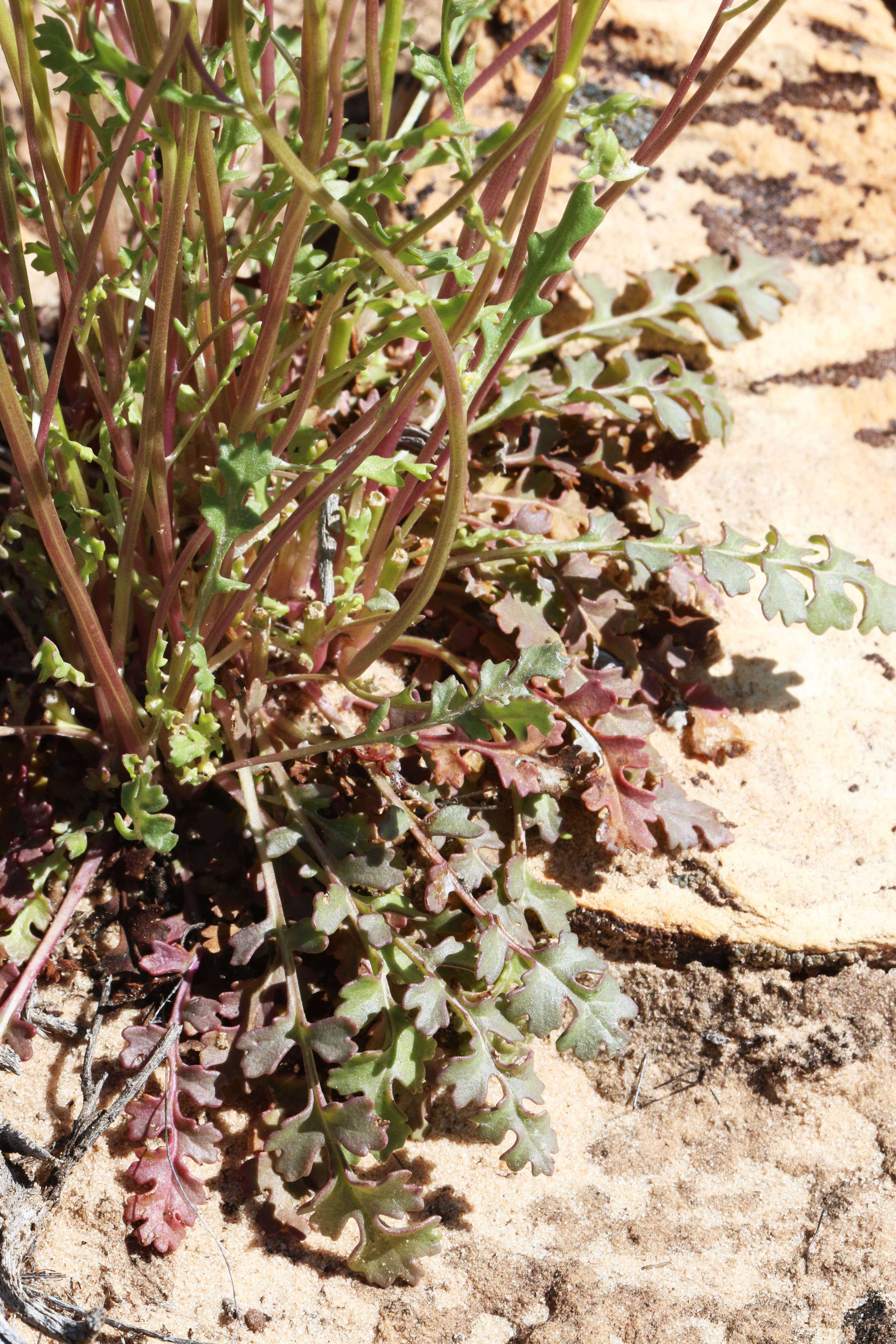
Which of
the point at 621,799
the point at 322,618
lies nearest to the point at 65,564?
the point at 322,618

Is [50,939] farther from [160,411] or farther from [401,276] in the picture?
[401,276]

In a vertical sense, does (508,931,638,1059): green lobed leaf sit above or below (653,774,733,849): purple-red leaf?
below

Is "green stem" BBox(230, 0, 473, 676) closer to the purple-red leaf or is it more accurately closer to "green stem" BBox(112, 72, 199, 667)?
"green stem" BBox(112, 72, 199, 667)

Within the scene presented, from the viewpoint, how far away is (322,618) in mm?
1695

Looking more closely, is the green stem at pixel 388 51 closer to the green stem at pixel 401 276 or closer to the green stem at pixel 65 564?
the green stem at pixel 401 276

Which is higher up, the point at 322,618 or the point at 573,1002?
the point at 322,618

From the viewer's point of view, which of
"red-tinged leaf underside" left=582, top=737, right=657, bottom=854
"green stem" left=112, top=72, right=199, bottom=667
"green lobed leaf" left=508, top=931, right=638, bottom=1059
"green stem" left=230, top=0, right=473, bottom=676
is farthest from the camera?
"red-tinged leaf underside" left=582, top=737, right=657, bottom=854

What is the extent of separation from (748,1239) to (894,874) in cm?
65

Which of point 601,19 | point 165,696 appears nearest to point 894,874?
point 165,696

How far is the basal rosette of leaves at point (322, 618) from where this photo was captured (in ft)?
4.08

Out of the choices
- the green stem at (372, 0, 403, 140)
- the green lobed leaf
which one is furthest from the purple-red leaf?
the green stem at (372, 0, 403, 140)

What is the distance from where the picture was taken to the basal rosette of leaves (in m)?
1.24

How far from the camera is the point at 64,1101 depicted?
163 centimetres

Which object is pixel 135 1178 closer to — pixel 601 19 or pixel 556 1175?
pixel 556 1175
